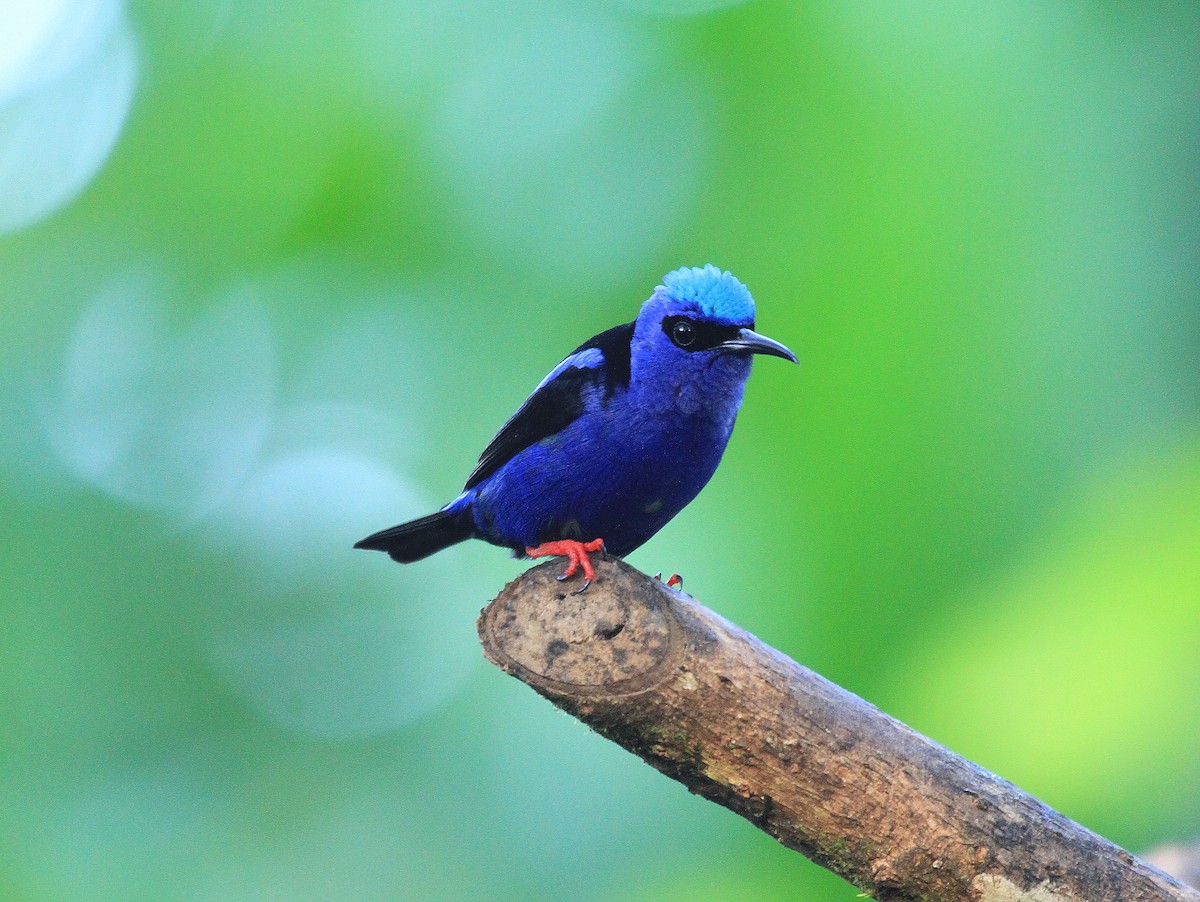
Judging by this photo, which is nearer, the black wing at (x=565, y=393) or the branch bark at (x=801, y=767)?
the branch bark at (x=801, y=767)

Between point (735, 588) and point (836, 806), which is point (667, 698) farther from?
point (735, 588)

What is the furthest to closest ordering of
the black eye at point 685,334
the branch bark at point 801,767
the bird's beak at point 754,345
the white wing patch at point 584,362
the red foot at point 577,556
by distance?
the white wing patch at point 584,362
the black eye at point 685,334
the bird's beak at point 754,345
the red foot at point 577,556
the branch bark at point 801,767

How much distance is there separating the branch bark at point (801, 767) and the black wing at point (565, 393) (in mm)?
1388

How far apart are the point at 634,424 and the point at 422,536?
1.33 meters

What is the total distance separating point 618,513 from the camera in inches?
177

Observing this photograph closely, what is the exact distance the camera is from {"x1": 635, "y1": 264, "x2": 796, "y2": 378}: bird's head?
14.7ft

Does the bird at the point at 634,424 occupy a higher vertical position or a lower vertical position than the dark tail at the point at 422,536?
higher

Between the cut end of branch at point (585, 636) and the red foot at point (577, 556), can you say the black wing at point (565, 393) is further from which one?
the cut end of branch at point (585, 636)

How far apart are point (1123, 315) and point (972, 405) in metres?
1.49

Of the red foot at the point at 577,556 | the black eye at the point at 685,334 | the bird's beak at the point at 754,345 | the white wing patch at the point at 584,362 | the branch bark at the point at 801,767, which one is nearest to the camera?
the branch bark at the point at 801,767

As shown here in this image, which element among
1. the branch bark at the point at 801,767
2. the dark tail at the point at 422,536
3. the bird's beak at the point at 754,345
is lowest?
the dark tail at the point at 422,536

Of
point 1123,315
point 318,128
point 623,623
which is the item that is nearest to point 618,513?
point 623,623

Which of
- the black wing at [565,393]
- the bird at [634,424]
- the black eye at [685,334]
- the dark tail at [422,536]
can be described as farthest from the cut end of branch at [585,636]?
the dark tail at [422,536]

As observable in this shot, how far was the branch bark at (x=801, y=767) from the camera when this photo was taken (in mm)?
3215
